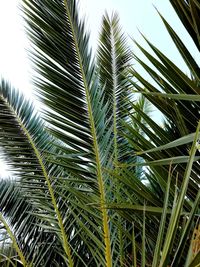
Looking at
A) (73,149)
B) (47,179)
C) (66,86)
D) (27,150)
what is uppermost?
(66,86)

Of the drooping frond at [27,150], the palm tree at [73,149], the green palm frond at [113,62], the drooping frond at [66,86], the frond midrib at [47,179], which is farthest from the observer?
the green palm frond at [113,62]

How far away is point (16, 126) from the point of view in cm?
296

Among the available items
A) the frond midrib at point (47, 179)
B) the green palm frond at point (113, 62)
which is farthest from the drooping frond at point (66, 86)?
the green palm frond at point (113, 62)

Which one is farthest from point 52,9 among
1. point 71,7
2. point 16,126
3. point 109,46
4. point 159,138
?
point 159,138

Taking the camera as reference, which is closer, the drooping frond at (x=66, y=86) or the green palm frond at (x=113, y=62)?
the drooping frond at (x=66, y=86)

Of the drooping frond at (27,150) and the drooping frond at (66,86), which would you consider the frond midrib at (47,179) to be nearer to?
the drooping frond at (27,150)

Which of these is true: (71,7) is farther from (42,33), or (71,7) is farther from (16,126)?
(16,126)

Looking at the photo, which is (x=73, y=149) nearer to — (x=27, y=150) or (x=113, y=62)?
(x=27, y=150)

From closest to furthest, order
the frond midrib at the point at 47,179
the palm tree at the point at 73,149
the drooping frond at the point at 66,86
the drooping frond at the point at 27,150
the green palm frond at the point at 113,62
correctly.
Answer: the palm tree at the point at 73,149 → the drooping frond at the point at 66,86 → the frond midrib at the point at 47,179 → the drooping frond at the point at 27,150 → the green palm frond at the point at 113,62

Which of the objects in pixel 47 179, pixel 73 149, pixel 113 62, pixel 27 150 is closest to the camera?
pixel 73 149

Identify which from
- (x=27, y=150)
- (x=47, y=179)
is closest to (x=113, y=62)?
(x=27, y=150)

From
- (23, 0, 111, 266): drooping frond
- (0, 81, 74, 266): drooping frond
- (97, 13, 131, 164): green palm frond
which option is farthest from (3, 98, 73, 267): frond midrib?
(97, 13, 131, 164): green palm frond

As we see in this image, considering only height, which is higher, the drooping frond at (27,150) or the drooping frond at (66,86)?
the drooping frond at (66,86)

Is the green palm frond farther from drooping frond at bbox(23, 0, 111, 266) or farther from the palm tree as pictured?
A: drooping frond at bbox(23, 0, 111, 266)
